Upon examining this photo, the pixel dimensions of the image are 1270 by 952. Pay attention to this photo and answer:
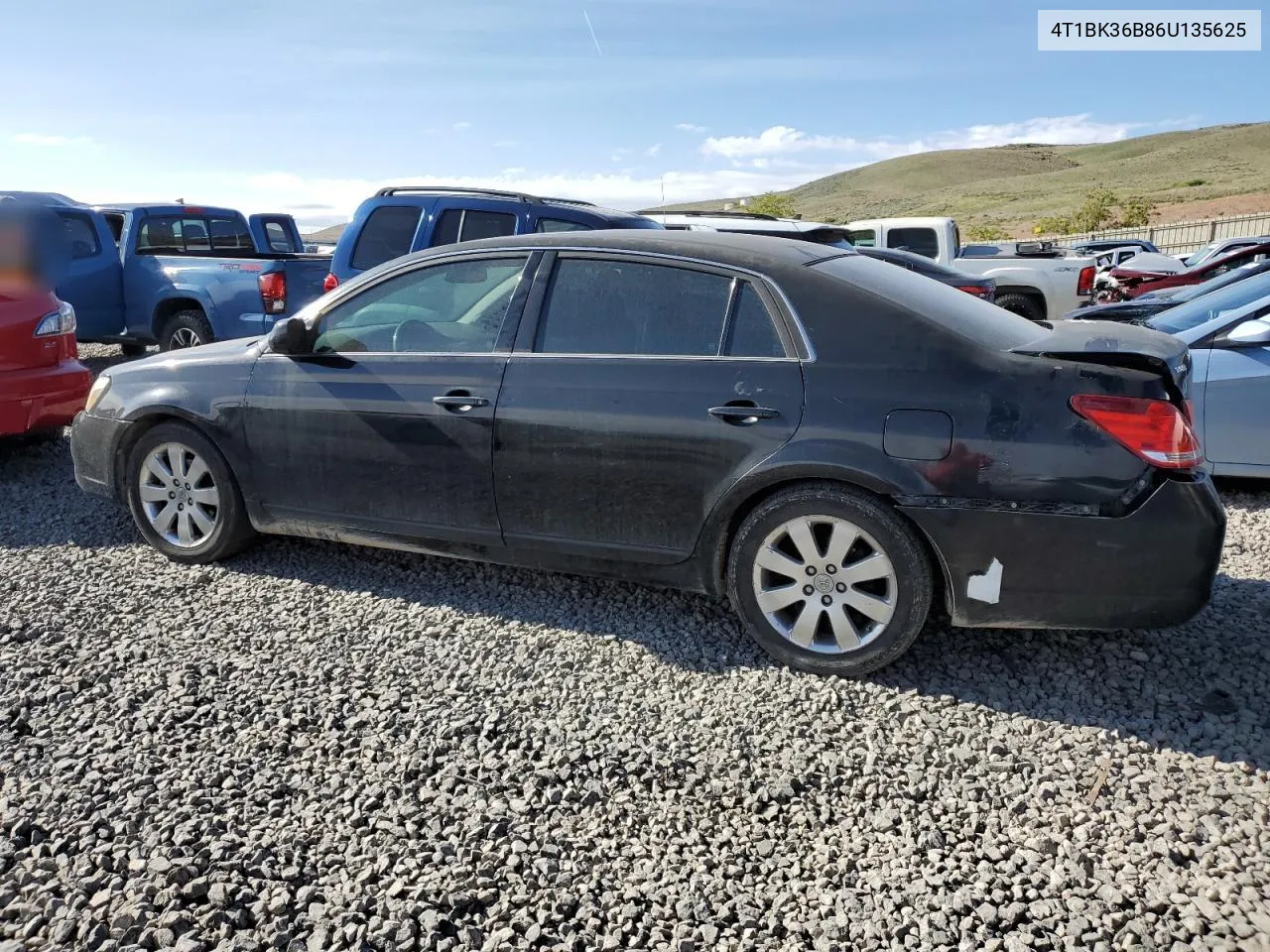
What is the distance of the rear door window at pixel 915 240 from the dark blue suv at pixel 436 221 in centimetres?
828

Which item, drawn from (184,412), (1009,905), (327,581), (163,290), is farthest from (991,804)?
(163,290)

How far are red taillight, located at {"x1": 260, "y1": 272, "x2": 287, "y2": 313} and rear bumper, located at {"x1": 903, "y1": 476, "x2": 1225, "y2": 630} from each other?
720 centimetres

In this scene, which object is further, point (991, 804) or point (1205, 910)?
point (991, 804)

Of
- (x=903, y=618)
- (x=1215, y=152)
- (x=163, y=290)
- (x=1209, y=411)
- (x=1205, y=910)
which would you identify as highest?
(x=1215, y=152)

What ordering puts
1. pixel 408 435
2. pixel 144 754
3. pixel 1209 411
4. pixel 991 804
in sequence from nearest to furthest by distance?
pixel 991 804 → pixel 144 754 → pixel 408 435 → pixel 1209 411

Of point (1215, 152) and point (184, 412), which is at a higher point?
point (1215, 152)

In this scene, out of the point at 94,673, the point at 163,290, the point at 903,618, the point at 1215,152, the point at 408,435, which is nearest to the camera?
the point at 903,618

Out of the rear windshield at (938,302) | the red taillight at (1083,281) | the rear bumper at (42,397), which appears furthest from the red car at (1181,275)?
the rear bumper at (42,397)

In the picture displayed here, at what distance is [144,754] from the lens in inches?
126

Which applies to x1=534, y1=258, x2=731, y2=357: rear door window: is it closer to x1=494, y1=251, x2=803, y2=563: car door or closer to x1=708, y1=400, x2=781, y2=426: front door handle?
x1=494, y1=251, x2=803, y2=563: car door

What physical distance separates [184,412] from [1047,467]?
12.9 ft

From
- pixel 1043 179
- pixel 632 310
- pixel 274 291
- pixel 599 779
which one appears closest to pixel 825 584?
pixel 599 779

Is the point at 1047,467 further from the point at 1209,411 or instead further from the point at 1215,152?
the point at 1215,152

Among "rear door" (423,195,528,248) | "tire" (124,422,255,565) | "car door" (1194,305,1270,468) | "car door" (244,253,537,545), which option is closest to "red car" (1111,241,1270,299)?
"car door" (1194,305,1270,468)
